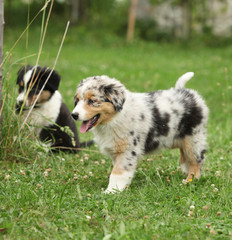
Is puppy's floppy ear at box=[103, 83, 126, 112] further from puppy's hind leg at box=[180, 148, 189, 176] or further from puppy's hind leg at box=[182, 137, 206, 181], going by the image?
puppy's hind leg at box=[180, 148, 189, 176]

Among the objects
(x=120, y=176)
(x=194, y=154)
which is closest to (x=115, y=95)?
(x=120, y=176)

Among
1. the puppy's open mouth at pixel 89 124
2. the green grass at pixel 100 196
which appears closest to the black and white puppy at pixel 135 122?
the puppy's open mouth at pixel 89 124

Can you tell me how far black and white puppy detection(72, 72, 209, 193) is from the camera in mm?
4156

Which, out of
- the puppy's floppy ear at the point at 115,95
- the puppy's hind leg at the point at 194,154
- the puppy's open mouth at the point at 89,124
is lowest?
the puppy's hind leg at the point at 194,154

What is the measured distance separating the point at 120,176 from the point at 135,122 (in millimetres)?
630

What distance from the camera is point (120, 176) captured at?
13.6ft

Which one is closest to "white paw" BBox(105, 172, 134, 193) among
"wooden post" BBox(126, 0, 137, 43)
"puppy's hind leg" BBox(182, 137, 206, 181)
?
"puppy's hind leg" BBox(182, 137, 206, 181)

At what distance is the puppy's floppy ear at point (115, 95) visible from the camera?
415 cm

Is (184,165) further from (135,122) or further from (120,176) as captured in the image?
(120,176)

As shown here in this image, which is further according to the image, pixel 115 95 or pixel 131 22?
pixel 131 22

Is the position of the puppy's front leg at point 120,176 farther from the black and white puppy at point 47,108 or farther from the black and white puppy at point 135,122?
the black and white puppy at point 47,108

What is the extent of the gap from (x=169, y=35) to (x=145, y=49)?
141 inches

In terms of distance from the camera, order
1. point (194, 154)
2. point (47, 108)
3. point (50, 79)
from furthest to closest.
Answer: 1. point (47, 108)
2. point (50, 79)
3. point (194, 154)

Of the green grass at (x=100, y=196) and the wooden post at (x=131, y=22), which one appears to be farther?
the wooden post at (x=131, y=22)
